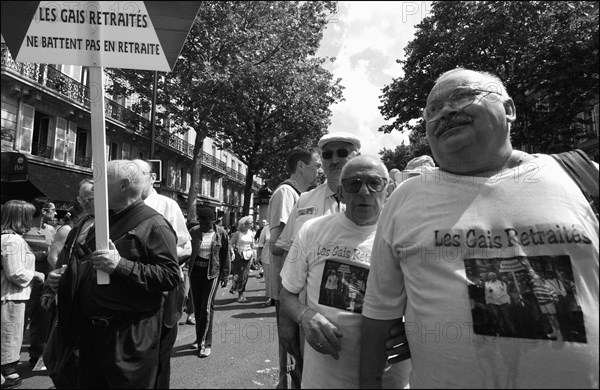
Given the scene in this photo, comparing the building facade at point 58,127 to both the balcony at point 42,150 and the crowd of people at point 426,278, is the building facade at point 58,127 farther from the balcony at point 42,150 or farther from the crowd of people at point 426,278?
the crowd of people at point 426,278

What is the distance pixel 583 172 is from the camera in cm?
143

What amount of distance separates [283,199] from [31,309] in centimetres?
381

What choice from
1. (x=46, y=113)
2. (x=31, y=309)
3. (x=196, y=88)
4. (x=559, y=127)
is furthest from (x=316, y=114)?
(x=31, y=309)

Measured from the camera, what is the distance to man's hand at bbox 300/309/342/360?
186cm

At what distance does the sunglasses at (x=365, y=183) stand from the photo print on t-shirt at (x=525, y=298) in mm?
849

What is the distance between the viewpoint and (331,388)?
1901 millimetres

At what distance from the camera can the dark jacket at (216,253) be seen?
5.66 meters

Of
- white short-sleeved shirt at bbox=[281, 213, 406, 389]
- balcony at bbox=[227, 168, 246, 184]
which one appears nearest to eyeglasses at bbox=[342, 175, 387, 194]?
white short-sleeved shirt at bbox=[281, 213, 406, 389]

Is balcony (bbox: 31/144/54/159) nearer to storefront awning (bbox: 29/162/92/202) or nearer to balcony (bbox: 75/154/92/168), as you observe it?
storefront awning (bbox: 29/162/92/202)

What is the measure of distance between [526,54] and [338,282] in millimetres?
17311

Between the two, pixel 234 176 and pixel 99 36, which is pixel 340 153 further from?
pixel 234 176

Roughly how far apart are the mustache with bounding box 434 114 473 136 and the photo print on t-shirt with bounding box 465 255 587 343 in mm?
510

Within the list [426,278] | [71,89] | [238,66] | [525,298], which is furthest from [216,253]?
[71,89]

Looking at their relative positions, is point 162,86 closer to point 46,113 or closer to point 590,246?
point 46,113
